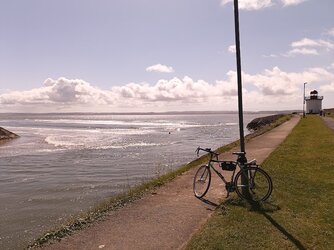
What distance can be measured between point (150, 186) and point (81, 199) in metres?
3.09

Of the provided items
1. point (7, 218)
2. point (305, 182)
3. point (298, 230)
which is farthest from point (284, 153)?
point (7, 218)

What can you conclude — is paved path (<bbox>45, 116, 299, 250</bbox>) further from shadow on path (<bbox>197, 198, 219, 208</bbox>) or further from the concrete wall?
the concrete wall

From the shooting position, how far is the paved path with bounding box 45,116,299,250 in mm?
6672

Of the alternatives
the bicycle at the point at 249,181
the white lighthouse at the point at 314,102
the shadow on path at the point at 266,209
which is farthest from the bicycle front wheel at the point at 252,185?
the white lighthouse at the point at 314,102

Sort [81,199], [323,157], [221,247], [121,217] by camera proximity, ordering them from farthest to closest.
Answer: [323,157] < [81,199] < [121,217] < [221,247]

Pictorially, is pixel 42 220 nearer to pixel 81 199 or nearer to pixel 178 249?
pixel 81 199

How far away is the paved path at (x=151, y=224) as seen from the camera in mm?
6672

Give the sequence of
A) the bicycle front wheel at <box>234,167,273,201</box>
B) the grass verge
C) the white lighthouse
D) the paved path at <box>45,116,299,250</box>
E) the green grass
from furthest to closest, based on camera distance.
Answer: the white lighthouse
the bicycle front wheel at <box>234,167,273,201</box>
the grass verge
the paved path at <box>45,116,299,250</box>
the green grass

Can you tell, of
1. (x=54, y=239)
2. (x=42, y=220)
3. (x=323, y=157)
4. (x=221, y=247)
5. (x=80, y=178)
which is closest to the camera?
(x=221, y=247)

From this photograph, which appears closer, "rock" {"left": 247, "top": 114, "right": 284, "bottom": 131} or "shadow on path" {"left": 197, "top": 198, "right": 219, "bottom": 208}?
"shadow on path" {"left": 197, "top": 198, "right": 219, "bottom": 208}

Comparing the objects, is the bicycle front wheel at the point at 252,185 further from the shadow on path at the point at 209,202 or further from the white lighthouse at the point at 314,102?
the white lighthouse at the point at 314,102

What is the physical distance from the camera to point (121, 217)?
27.0 feet

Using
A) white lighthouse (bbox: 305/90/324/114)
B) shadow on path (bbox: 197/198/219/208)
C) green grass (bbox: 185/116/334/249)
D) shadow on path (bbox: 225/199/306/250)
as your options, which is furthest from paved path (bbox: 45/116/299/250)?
white lighthouse (bbox: 305/90/324/114)

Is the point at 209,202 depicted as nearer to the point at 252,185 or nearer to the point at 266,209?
the point at 252,185
